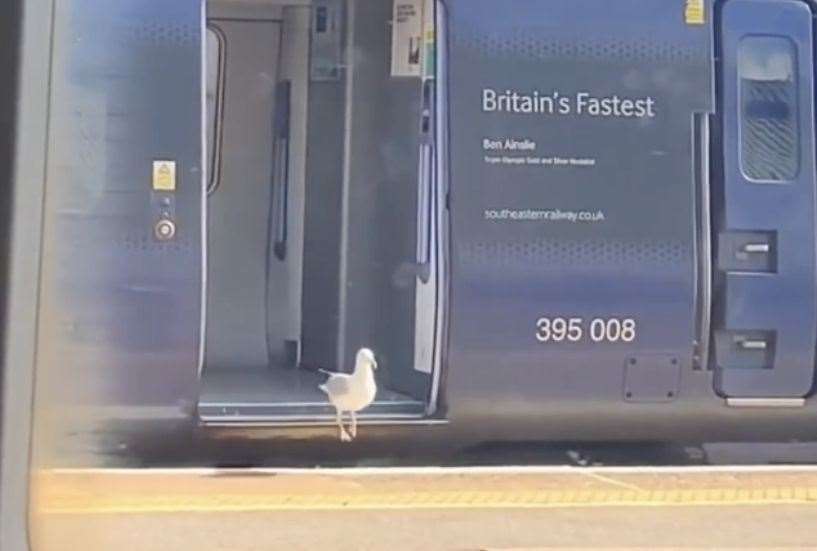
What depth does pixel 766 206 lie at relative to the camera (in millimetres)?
5684

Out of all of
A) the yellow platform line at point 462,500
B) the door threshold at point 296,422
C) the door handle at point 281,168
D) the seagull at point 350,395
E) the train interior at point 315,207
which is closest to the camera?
the yellow platform line at point 462,500

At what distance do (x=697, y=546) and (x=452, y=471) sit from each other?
50.0 inches

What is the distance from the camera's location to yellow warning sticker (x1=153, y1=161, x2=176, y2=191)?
5.23m

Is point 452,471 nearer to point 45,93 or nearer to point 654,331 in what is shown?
point 654,331

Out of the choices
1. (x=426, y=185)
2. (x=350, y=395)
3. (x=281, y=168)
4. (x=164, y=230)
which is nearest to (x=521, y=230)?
(x=426, y=185)

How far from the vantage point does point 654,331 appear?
5547 millimetres

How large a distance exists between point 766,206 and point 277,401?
1.90 meters

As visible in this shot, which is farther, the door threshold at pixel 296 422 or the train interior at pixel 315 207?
the train interior at pixel 315 207

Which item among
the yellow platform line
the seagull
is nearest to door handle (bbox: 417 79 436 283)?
the seagull

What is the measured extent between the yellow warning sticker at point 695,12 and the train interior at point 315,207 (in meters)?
0.93

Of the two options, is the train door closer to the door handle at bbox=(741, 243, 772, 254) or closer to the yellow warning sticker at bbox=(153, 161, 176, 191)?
the door handle at bbox=(741, 243, 772, 254)

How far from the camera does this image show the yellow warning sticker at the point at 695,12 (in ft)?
18.6

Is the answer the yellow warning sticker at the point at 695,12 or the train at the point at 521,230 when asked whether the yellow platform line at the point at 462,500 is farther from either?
the yellow warning sticker at the point at 695,12

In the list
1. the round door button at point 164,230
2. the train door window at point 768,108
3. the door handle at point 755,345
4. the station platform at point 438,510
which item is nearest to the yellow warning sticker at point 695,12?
the train door window at point 768,108
